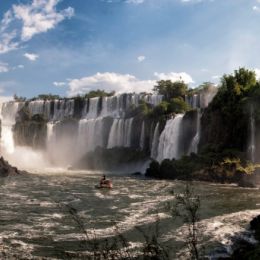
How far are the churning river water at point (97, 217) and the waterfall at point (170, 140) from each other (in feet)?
64.9

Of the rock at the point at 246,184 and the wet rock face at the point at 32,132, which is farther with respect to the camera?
the wet rock face at the point at 32,132

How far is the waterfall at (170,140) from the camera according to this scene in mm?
54938

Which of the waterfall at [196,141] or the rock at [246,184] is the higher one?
the waterfall at [196,141]

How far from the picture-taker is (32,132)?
75.8m

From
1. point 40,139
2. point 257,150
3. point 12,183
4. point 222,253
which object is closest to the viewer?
point 222,253

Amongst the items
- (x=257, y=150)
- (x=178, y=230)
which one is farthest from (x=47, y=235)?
(x=257, y=150)

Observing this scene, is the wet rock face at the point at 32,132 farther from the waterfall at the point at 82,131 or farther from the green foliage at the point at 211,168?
the green foliage at the point at 211,168

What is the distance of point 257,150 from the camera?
147 feet

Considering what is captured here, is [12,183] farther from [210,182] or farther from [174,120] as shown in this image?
[174,120]

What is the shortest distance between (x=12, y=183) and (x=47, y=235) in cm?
2173

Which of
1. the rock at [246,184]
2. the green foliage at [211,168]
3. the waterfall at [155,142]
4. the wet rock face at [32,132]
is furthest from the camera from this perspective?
the wet rock face at [32,132]

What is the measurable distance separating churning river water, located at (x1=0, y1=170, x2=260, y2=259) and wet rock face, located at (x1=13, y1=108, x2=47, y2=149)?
39961 millimetres

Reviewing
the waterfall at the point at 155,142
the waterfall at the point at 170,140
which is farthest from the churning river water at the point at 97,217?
the waterfall at the point at 155,142

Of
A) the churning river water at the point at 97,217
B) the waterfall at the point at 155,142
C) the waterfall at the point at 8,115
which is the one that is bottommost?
the churning river water at the point at 97,217
